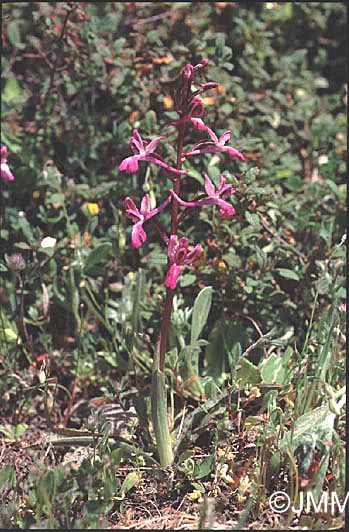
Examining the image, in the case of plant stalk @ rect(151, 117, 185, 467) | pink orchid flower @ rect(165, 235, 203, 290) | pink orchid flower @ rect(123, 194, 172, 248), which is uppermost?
pink orchid flower @ rect(123, 194, 172, 248)

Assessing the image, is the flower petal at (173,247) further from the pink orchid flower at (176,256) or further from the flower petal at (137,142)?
the flower petal at (137,142)

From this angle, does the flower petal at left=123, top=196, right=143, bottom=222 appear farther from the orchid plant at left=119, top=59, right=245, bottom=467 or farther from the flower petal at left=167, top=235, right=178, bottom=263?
the flower petal at left=167, top=235, right=178, bottom=263

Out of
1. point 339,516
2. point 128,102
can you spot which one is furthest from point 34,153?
point 339,516

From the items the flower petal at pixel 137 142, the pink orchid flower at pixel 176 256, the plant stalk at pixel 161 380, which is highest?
the flower petal at pixel 137 142

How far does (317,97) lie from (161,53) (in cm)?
96

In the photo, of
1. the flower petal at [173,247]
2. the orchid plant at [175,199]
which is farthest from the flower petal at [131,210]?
the flower petal at [173,247]

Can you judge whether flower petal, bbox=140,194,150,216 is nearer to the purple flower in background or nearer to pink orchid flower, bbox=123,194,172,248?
pink orchid flower, bbox=123,194,172,248

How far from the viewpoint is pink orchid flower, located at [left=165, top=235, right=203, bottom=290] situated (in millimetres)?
1829

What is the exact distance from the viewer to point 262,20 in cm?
338

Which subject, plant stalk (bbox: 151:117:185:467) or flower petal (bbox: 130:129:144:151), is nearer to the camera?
flower petal (bbox: 130:129:144:151)

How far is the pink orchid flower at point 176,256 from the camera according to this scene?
183cm

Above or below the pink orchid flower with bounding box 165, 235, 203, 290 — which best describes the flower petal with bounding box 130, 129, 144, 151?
above

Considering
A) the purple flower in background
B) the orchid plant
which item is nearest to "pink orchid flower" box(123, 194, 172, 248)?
the orchid plant

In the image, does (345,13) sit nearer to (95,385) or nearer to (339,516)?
(95,385)
